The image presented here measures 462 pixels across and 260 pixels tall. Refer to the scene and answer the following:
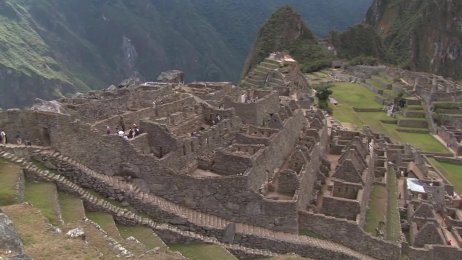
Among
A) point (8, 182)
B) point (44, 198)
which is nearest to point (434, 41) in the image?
point (44, 198)

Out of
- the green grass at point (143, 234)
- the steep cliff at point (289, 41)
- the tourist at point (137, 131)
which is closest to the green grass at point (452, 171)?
the tourist at point (137, 131)

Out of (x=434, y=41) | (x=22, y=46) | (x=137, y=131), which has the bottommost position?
(x=137, y=131)

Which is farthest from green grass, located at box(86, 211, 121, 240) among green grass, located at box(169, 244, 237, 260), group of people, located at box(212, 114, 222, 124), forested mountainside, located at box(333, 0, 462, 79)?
forested mountainside, located at box(333, 0, 462, 79)

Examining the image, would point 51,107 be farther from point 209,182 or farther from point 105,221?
point 209,182

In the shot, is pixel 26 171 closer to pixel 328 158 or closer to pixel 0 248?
pixel 0 248

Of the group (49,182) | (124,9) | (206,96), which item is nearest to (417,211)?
(206,96)

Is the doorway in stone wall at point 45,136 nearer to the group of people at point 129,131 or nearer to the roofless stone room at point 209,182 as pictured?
the roofless stone room at point 209,182
